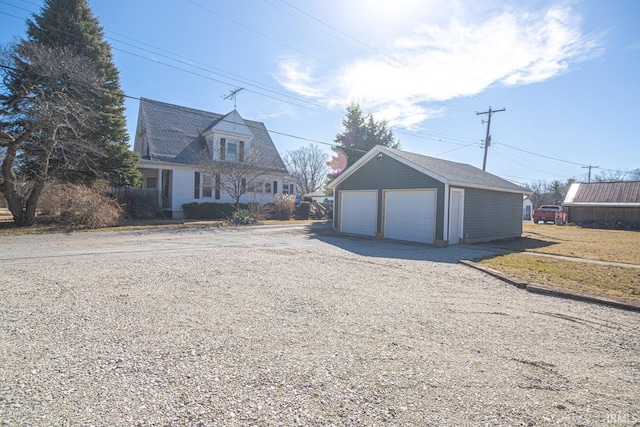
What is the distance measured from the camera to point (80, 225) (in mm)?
13750

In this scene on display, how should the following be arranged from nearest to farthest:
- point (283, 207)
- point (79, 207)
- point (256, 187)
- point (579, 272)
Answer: point (579, 272), point (79, 207), point (283, 207), point (256, 187)

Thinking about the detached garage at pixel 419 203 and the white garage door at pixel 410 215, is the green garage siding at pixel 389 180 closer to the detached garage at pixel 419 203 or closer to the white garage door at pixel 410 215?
the detached garage at pixel 419 203

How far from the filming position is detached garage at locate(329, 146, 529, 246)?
40.5 ft

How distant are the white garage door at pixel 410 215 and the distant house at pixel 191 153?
972 centimetres

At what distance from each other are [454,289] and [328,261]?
3.28m

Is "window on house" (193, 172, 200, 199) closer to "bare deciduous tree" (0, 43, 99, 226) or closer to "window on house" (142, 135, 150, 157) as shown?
"window on house" (142, 135, 150, 157)

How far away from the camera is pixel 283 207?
72.7ft

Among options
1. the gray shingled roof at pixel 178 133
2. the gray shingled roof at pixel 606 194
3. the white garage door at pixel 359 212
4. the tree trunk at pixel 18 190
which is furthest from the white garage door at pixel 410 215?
the gray shingled roof at pixel 606 194

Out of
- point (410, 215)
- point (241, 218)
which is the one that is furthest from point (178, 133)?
point (410, 215)

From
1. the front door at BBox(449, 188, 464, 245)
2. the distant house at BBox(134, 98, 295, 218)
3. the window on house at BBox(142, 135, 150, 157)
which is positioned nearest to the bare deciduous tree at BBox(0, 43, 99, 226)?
the distant house at BBox(134, 98, 295, 218)

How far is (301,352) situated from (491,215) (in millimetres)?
13665

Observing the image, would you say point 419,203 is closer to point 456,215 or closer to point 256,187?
point 456,215

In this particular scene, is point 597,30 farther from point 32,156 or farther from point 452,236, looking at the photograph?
point 32,156

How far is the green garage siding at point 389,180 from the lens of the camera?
12172mm
